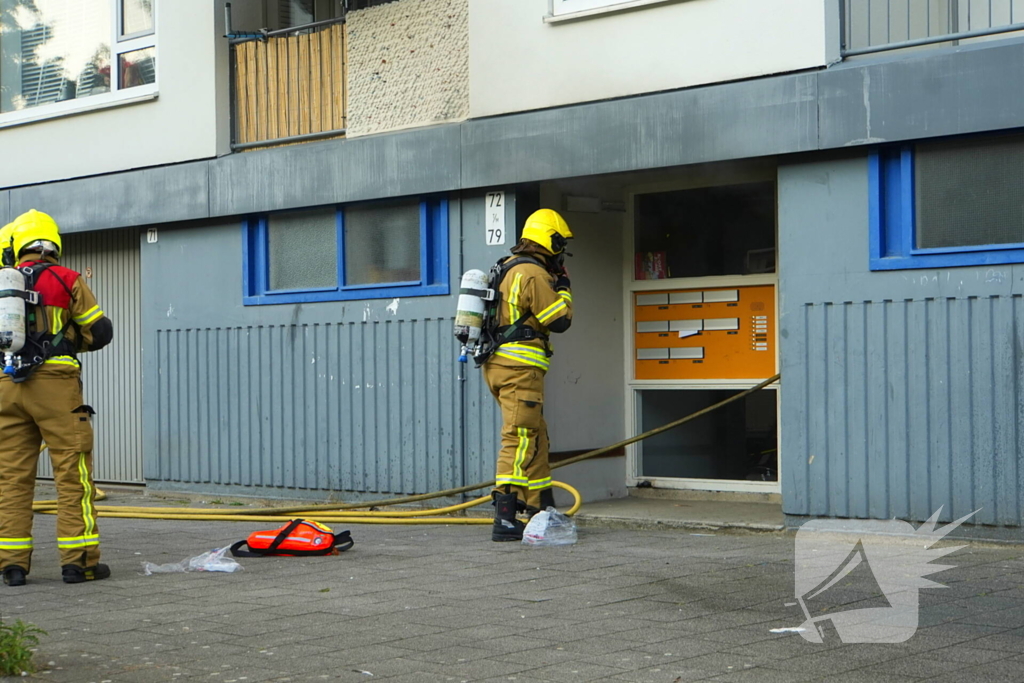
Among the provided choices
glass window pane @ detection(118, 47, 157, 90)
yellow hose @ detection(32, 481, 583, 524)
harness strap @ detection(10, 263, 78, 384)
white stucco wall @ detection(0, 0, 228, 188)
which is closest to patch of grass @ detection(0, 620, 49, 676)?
harness strap @ detection(10, 263, 78, 384)

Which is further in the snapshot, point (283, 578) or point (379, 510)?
point (379, 510)

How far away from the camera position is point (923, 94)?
28.8ft

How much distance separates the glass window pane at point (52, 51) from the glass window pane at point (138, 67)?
0.74ft

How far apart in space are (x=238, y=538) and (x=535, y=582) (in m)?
3.35

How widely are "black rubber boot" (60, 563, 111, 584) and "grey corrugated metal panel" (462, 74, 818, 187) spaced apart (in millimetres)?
4552

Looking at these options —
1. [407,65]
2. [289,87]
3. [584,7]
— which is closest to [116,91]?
[289,87]

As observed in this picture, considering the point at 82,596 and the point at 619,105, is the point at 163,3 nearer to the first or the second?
the point at 619,105

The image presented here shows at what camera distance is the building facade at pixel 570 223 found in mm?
8914

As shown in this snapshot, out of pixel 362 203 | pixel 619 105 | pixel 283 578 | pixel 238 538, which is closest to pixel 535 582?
pixel 283 578

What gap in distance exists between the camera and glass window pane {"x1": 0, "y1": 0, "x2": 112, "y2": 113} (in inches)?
574

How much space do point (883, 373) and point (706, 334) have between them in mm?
2522

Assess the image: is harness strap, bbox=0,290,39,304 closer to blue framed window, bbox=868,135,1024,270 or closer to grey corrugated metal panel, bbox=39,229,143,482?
blue framed window, bbox=868,135,1024,270

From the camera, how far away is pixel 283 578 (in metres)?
8.16

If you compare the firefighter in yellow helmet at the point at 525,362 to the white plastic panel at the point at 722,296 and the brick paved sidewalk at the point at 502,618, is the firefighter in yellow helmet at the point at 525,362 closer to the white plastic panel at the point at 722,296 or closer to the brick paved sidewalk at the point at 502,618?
the brick paved sidewalk at the point at 502,618
